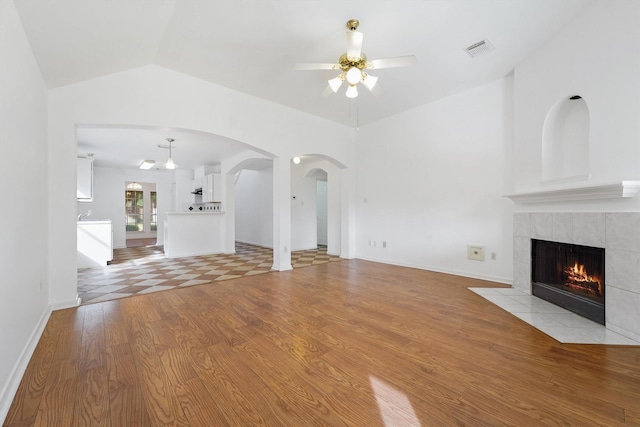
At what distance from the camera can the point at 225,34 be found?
2.81 m

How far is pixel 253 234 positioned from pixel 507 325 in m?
7.57

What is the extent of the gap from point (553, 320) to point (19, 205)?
4.43m

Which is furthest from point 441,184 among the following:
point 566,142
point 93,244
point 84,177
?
point 84,177

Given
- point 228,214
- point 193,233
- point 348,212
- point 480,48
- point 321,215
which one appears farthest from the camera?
point 321,215

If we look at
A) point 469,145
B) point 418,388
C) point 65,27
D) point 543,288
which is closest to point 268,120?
point 65,27

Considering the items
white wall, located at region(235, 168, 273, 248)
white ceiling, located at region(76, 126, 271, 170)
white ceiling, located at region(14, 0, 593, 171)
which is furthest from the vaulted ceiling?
white wall, located at region(235, 168, 273, 248)

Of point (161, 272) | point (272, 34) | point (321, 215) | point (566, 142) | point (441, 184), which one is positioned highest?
point (272, 34)

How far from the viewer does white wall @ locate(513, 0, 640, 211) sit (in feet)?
7.05

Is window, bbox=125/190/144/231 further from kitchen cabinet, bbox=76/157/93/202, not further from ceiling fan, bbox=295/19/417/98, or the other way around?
ceiling fan, bbox=295/19/417/98

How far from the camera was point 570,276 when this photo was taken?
2.77 meters

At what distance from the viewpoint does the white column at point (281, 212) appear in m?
4.70

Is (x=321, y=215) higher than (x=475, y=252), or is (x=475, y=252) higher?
(x=321, y=215)

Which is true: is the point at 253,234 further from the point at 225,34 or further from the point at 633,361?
the point at 633,361

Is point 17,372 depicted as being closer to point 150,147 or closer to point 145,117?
point 145,117
